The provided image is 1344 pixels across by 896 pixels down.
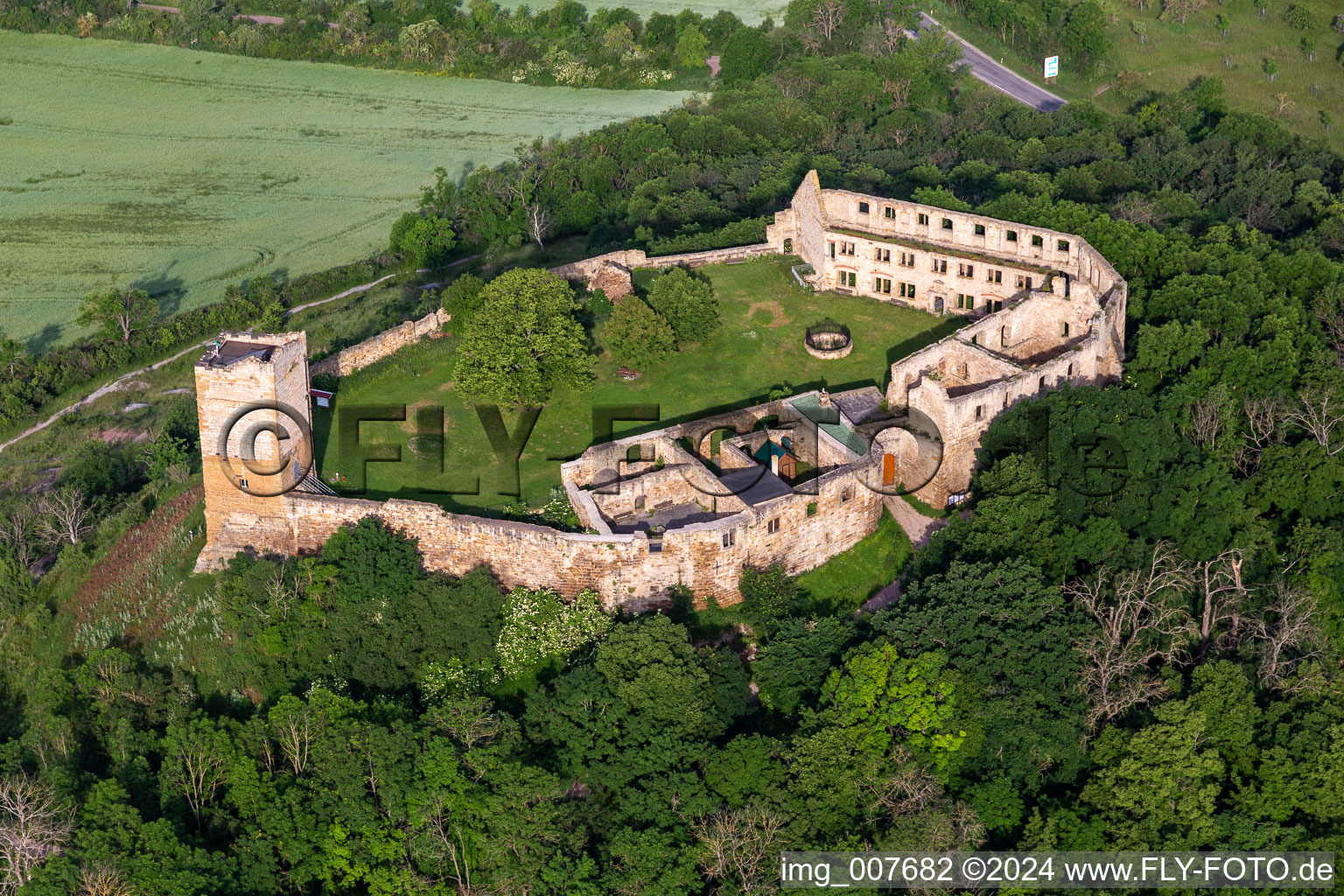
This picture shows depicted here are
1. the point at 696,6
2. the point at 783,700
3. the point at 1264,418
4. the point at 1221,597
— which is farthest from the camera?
the point at 696,6

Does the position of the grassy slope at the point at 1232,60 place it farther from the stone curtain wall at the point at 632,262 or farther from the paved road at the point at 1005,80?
the stone curtain wall at the point at 632,262

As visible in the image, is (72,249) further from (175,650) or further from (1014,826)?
(1014,826)

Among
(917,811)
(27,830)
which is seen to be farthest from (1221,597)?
Result: (27,830)

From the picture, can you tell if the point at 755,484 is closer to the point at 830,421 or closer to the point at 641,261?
Result: the point at 830,421

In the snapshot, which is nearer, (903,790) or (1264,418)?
(903,790)

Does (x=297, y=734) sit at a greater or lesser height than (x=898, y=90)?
lesser

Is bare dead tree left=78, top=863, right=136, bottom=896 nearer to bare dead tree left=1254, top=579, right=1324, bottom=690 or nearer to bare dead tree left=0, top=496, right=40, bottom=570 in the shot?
bare dead tree left=0, top=496, right=40, bottom=570

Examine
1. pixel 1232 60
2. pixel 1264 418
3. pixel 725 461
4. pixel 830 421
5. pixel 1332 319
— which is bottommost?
pixel 725 461
